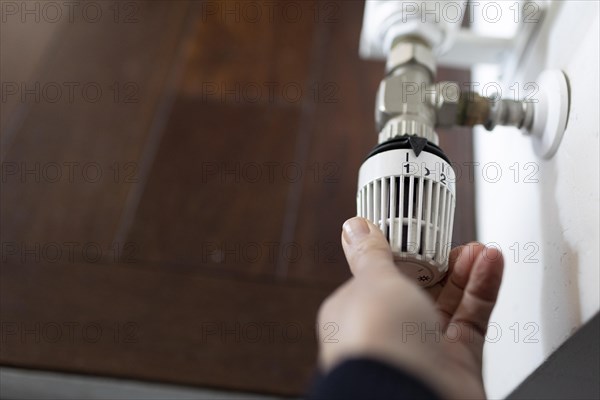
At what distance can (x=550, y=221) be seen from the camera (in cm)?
34

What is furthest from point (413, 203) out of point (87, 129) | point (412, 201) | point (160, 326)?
point (87, 129)

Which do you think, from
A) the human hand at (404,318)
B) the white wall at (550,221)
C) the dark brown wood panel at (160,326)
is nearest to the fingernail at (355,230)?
the human hand at (404,318)

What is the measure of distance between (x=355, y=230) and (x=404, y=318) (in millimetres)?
65

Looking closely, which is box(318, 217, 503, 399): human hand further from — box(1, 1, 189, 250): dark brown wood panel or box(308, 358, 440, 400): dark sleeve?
box(1, 1, 189, 250): dark brown wood panel

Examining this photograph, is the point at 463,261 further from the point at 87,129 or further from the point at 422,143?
the point at 87,129

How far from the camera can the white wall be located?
0.29 metres

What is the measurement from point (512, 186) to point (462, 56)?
4.8 inches

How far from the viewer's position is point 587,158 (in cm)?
30

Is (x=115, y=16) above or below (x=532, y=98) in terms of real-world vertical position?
above

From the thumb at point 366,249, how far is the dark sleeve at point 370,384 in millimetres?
52

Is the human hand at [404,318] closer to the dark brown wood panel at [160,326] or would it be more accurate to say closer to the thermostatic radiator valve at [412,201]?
the thermostatic radiator valve at [412,201]

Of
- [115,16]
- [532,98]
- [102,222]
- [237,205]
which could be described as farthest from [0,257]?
[532,98]

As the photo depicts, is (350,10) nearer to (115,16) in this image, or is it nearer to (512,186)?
(115,16)

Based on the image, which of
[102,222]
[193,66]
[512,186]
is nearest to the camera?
[512,186]
